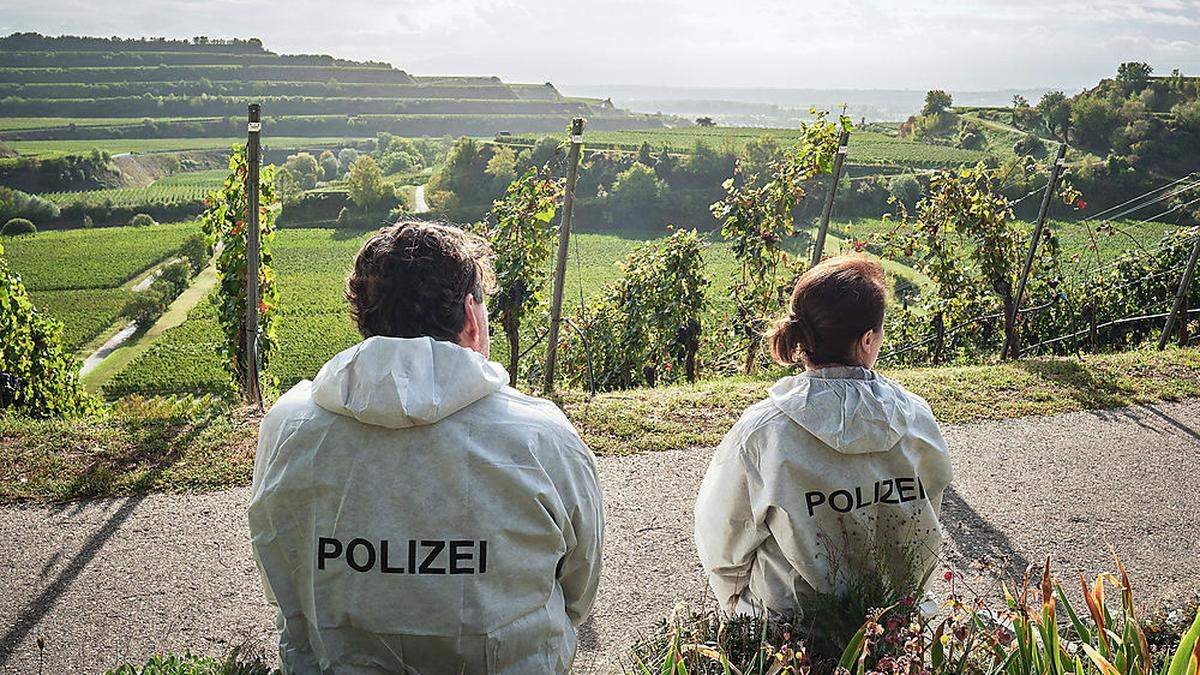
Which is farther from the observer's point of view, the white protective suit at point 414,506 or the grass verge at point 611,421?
the grass verge at point 611,421

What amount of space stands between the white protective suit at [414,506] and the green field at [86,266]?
3028 cm

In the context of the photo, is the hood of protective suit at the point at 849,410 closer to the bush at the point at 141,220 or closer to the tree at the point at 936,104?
the tree at the point at 936,104

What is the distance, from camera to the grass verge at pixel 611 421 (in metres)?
4.20

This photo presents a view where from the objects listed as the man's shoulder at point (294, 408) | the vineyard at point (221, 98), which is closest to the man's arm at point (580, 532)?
the man's shoulder at point (294, 408)

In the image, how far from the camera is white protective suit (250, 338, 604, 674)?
1694mm

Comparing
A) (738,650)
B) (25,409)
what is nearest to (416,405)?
(738,650)

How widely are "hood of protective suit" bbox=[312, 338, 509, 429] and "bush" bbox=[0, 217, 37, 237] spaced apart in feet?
171

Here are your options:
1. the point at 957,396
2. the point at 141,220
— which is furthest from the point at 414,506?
the point at 141,220

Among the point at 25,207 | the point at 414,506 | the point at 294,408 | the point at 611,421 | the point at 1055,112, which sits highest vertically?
the point at 1055,112

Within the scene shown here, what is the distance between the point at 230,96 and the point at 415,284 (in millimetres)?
94944

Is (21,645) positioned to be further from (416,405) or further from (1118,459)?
(1118,459)

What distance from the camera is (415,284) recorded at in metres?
1.76

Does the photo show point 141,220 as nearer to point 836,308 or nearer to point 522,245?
point 522,245

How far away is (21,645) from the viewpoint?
2.96 metres
